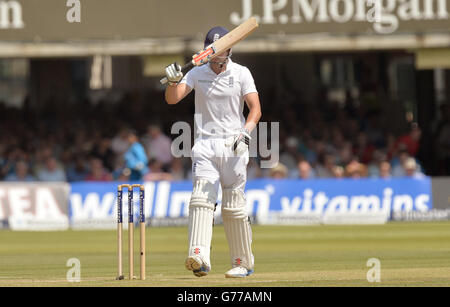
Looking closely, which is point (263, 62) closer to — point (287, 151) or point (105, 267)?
point (287, 151)

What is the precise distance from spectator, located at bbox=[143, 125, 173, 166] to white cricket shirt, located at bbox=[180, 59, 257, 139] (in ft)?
33.4

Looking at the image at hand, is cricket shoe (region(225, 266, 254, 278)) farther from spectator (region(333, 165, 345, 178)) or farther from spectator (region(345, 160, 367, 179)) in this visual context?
spectator (region(333, 165, 345, 178))

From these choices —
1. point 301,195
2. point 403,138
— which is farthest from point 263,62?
point 301,195

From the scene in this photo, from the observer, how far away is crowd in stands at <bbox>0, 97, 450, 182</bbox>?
17797 mm

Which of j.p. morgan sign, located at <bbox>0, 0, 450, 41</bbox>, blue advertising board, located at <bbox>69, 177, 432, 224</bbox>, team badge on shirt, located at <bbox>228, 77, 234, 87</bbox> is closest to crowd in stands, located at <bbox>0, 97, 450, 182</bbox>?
blue advertising board, located at <bbox>69, 177, 432, 224</bbox>

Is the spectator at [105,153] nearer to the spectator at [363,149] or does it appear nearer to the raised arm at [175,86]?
the spectator at [363,149]

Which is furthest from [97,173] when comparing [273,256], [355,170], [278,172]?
[273,256]

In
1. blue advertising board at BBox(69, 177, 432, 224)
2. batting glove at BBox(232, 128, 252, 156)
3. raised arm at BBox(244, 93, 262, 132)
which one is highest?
raised arm at BBox(244, 93, 262, 132)

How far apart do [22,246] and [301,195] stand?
499cm

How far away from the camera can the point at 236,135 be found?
8.38 metres

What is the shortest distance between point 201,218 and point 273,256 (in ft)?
12.1

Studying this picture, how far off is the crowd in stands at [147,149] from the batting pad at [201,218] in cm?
898

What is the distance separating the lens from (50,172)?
712 inches
